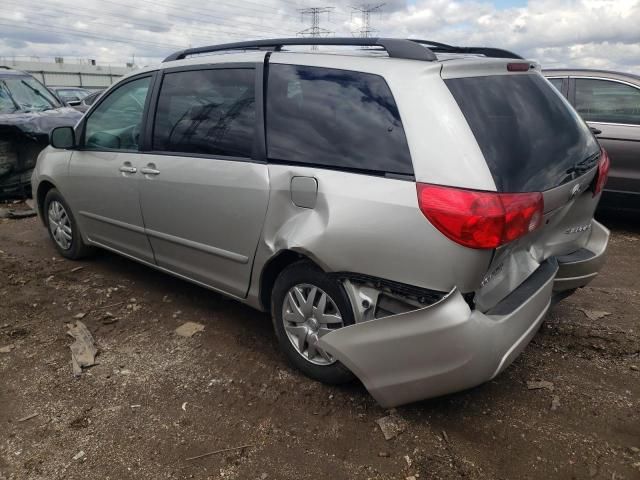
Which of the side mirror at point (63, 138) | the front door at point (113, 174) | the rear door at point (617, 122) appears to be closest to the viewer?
the front door at point (113, 174)

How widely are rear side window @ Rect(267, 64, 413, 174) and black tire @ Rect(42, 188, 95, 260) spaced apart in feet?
8.73

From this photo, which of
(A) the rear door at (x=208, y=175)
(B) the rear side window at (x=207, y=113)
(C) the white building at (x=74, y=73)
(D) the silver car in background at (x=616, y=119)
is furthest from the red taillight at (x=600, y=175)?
(C) the white building at (x=74, y=73)

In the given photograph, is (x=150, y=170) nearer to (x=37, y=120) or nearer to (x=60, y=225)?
(x=60, y=225)

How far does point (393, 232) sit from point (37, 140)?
6720 millimetres

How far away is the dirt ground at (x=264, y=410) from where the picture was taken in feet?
7.89

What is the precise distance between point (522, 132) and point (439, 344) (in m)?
1.06

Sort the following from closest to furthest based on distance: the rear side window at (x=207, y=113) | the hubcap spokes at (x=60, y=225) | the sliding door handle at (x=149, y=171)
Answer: the rear side window at (x=207, y=113) < the sliding door handle at (x=149, y=171) < the hubcap spokes at (x=60, y=225)

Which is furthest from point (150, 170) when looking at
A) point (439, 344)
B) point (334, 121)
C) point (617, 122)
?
point (617, 122)

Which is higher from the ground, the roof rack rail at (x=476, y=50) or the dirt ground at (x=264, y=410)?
the roof rack rail at (x=476, y=50)

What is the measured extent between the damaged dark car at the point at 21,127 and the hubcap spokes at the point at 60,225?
9.57ft

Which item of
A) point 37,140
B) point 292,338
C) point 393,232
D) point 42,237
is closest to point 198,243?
point 292,338

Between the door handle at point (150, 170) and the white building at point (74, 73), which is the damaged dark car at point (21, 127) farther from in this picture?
the white building at point (74, 73)

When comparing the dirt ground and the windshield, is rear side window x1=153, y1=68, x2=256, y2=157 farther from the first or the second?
the windshield

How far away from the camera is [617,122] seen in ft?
18.5
